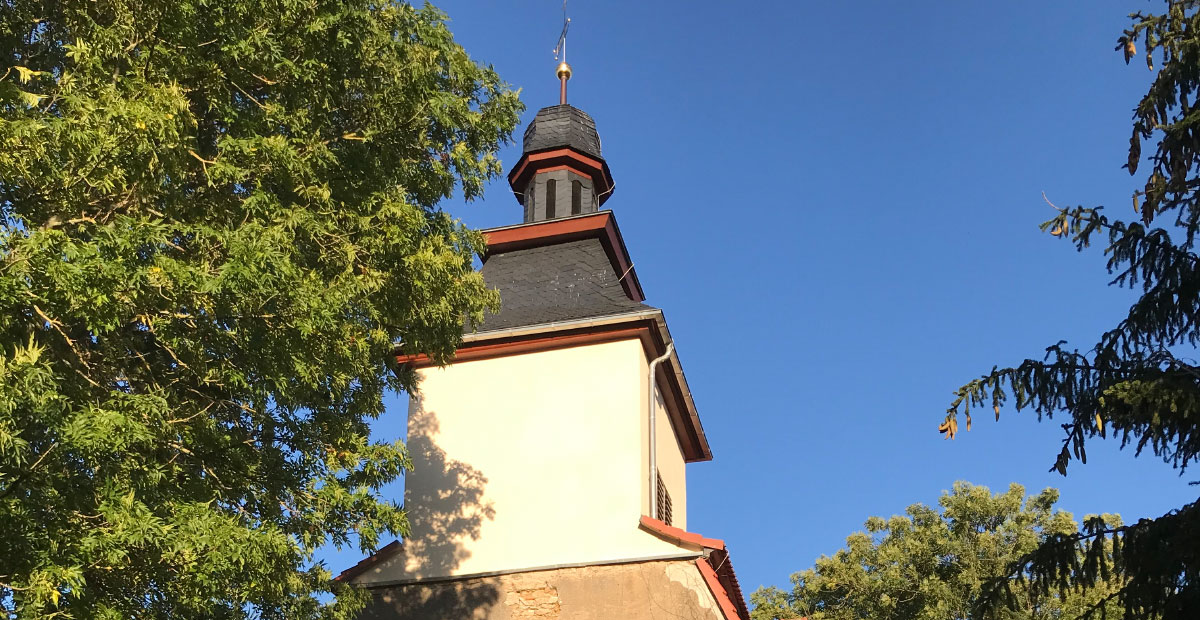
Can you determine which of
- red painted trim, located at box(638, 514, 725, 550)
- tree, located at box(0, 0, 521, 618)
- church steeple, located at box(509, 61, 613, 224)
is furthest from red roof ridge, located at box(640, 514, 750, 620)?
church steeple, located at box(509, 61, 613, 224)

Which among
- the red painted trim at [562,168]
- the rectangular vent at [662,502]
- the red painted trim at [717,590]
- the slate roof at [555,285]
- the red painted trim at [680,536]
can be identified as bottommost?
the red painted trim at [717,590]

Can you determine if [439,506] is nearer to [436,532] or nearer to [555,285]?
[436,532]

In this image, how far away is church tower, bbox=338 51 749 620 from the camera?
1387 cm

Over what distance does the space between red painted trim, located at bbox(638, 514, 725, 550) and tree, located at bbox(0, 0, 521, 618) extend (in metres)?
4.10

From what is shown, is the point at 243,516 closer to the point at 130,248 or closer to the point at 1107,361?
the point at 130,248

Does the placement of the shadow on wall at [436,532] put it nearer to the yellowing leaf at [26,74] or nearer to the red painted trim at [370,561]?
the red painted trim at [370,561]

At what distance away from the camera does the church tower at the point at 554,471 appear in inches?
546

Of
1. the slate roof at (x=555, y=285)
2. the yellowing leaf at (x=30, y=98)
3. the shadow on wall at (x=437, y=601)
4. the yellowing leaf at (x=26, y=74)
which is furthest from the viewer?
the slate roof at (x=555, y=285)

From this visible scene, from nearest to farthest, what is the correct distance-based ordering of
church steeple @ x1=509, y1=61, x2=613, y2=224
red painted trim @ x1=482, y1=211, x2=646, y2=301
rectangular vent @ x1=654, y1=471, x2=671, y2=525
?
1. rectangular vent @ x1=654, y1=471, x2=671, y2=525
2. red painted trim @ x1=482, y1=211, x2=646, y2=301
3. church steeple @ x1=509, y1=61, x2=613, y2=224

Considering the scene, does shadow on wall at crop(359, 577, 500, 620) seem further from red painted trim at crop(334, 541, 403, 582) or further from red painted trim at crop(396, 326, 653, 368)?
red painted trim at crop(396, 326, 653, 368)

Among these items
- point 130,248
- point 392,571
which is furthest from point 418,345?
point 392,571

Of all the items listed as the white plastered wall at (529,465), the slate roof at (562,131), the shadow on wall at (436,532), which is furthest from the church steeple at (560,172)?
the shadow on wall at (436,532)

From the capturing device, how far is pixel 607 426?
595 inches

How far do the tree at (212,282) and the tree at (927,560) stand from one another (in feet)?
61.1
